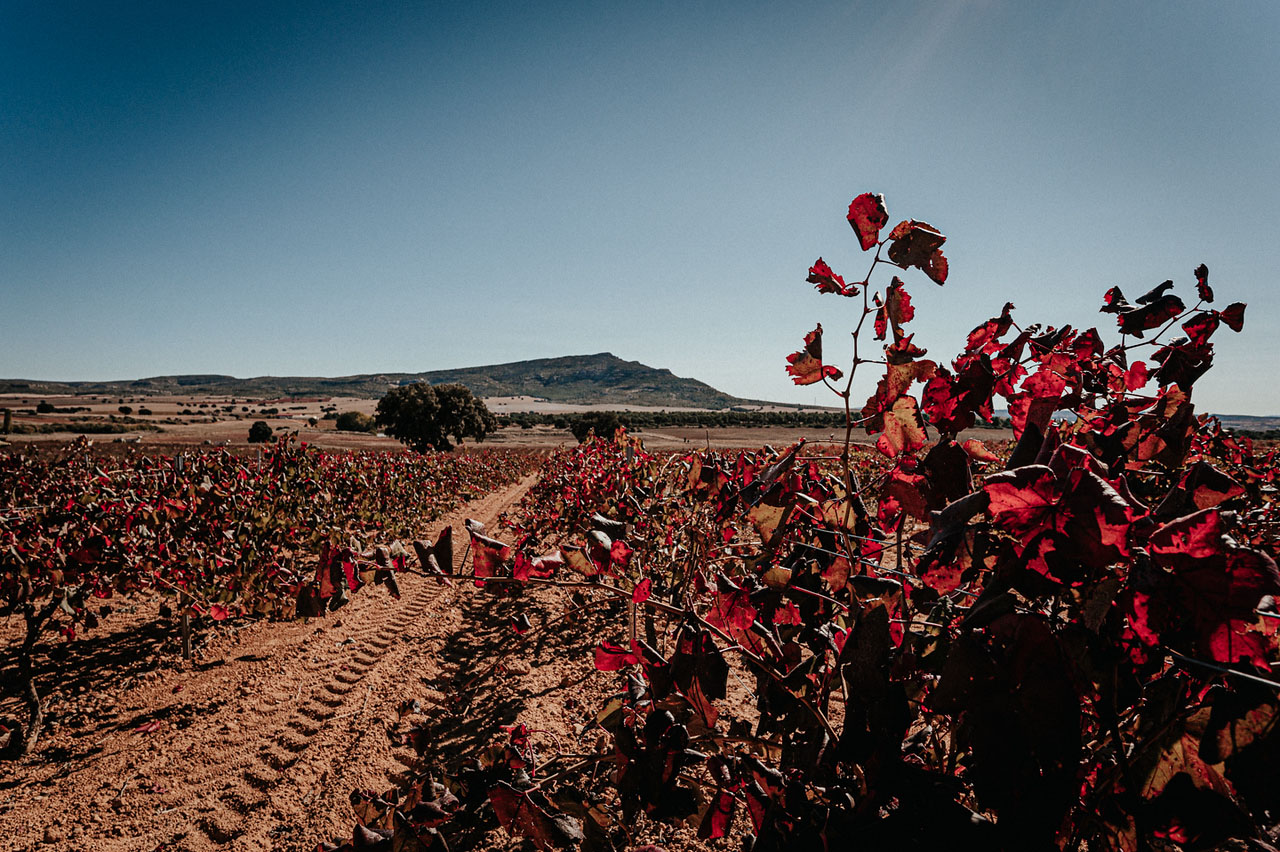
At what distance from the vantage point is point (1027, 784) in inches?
27.5

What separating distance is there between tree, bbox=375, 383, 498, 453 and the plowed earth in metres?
37.8

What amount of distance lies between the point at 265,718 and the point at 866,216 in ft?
17.0

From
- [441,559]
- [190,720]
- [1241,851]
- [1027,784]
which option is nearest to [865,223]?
[1027,784]

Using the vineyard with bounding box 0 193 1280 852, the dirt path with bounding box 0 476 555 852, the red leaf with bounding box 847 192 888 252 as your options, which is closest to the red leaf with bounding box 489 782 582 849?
the vineyard with bounding box 0 193 1280 852

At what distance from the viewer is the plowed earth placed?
3.04 meters

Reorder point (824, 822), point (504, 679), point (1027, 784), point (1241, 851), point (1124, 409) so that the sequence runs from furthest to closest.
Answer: point (504, 679), point (1241, 851), point (1124, 409), point (824, 822), point (1027, 784)

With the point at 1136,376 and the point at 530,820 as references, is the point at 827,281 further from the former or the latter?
the point at 530,820

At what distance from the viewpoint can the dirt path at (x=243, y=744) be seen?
3.00 meters

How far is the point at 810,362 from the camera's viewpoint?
1.29m

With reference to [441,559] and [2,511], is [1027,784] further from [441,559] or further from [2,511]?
[2,511]

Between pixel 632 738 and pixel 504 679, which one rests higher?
pixel 632 738

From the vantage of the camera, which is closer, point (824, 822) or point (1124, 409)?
point (824, 822)

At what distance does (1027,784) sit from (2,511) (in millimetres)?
7249

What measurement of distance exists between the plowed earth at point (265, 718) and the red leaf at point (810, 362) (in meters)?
0.93
